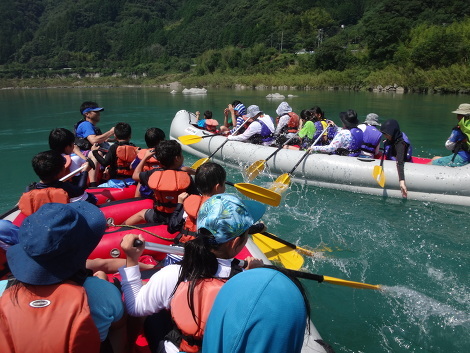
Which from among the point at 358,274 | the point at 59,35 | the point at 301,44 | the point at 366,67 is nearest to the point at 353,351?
the point at 358,274

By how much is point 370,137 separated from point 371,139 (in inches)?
1.5

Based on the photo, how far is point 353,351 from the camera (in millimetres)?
2740

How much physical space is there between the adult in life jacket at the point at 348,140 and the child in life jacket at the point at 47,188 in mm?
4405

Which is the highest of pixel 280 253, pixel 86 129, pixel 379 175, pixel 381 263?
pixel 86 129

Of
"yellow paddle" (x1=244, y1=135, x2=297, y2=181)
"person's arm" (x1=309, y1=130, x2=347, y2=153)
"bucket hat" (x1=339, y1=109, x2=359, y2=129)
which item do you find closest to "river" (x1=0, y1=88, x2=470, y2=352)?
"yellow paddle" (x1=244, y1=135, x2=297, y2=181)

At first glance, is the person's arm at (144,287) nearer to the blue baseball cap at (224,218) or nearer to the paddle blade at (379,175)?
the blue baseball cap at (224,218)

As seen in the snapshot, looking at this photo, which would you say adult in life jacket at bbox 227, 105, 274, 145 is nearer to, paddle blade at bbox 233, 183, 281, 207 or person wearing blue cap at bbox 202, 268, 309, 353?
paddle blade at bbox 233, 183, 281, 207

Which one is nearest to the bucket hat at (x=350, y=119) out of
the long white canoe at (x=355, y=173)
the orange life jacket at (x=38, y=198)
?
the long white canoe at (x=355, y=173)

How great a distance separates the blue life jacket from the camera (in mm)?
5828

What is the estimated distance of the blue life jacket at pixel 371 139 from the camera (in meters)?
5.83

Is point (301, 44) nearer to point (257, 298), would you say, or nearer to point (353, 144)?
point (353, 144)

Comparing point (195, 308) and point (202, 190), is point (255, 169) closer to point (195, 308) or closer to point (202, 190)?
point (202, 190)

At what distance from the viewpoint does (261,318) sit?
2.90 ft

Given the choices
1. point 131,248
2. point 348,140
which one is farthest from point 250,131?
point 131,248
